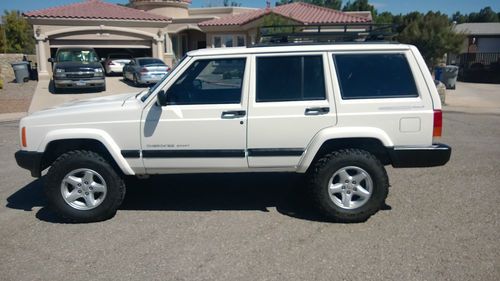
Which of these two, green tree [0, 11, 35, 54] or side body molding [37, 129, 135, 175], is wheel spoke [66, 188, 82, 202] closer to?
side body molding [37, 129, 135, 175]

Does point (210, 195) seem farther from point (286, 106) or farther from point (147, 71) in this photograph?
point (147, 71)

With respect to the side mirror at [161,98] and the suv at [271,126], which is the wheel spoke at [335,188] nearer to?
the suv at [271,126]

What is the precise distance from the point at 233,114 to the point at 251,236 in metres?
1.29

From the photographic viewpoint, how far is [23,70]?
2423 cm

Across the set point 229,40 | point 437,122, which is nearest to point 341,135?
point 437,122

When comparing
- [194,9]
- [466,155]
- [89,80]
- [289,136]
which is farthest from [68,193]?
[194,9]

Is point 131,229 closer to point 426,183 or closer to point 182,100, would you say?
point 182,100

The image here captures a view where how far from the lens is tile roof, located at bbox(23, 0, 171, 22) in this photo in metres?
25.1

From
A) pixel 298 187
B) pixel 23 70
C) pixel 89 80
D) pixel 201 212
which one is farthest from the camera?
pixel 23 70

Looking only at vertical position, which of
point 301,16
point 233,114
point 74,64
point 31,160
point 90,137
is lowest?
point 31,160

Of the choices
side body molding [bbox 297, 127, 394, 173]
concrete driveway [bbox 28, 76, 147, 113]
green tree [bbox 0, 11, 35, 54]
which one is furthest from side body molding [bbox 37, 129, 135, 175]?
green tree [bbox 0, 11, 35, 54]

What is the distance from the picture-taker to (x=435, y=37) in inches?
1016

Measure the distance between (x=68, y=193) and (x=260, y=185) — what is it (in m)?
2.52

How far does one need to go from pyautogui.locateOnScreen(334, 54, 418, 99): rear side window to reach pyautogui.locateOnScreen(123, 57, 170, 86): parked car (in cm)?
1718
